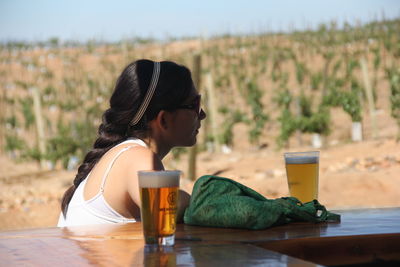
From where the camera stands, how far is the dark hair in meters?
2.25

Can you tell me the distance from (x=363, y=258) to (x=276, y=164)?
32.7ft

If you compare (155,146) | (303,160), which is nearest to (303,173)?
(303,160)

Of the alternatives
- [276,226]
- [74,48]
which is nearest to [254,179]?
[276,226]

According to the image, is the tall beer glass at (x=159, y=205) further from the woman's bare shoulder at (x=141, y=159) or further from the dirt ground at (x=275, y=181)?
the dirt ground at (x=275, y=181)

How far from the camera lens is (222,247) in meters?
1.33

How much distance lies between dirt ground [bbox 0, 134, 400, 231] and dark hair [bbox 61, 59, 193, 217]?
3.23 m

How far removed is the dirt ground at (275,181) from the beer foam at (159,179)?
4033mm

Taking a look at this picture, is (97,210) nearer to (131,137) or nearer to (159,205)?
(131,137)

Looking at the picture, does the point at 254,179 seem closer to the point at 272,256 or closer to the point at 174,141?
the point at 174,141

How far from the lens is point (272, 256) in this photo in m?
1.21

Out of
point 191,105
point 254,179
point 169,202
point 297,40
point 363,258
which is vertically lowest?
point 254,179

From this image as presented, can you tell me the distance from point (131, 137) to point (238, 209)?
2.75ft

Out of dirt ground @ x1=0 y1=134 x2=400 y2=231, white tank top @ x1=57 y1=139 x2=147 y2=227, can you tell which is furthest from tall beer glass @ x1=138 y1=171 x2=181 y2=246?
dirt ground @ x1=0 y1=134 x2=400 y2=231

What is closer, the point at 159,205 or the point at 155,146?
the point at 159,205
